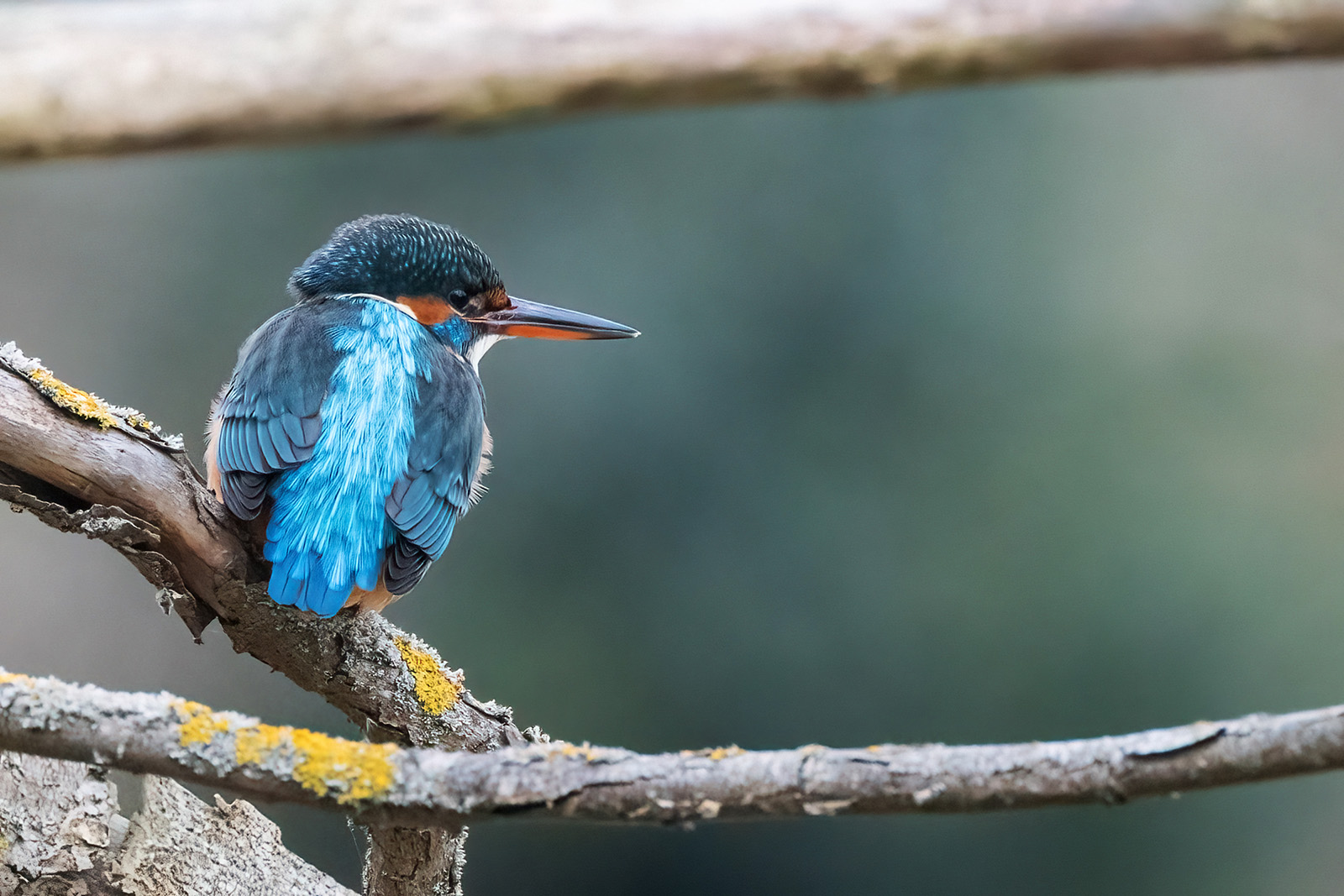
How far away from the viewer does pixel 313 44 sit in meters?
0.80

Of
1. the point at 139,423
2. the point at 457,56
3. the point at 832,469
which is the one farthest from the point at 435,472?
the point at 832,469

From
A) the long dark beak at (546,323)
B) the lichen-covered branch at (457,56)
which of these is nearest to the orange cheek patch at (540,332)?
the long dark beak at (546,323)

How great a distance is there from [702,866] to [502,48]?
3.38 metres

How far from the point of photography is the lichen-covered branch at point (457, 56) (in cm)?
79

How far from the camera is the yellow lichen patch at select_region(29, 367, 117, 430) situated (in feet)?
4.37

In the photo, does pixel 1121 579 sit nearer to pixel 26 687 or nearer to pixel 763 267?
pixel 763 267

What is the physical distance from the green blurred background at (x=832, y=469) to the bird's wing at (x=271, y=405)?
2.05 metres

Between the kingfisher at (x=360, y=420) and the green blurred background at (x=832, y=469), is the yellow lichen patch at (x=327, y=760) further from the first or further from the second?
the green blurred background at (x=832, y=469)

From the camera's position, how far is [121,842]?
1.52m

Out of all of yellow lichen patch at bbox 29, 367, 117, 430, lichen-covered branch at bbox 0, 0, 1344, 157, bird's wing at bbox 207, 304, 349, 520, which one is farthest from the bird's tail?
lichen-covered branch at bbox 0, 0, 1344, 157

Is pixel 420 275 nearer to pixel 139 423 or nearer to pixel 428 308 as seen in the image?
pixel 428 308

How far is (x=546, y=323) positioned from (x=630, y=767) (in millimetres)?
1236

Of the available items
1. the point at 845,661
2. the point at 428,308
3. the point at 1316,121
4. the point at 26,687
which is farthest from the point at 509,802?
the point at 1316,121

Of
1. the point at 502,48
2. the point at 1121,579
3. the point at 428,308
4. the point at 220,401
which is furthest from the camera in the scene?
the point at 1121,579
